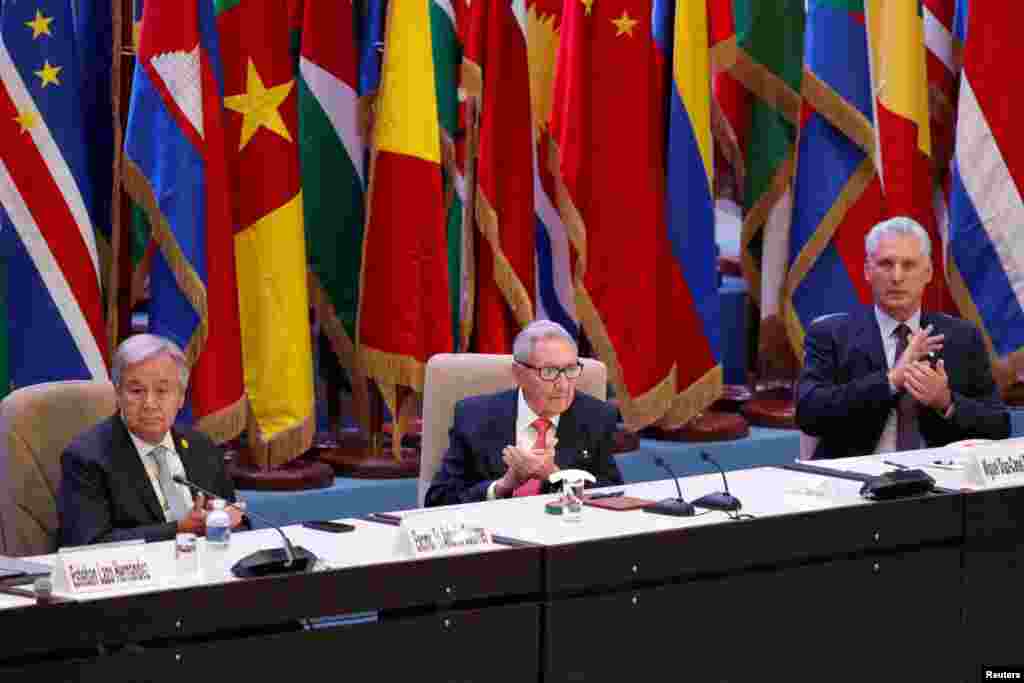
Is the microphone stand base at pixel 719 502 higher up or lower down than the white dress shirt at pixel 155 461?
lower down

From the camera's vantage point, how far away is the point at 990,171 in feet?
23.0

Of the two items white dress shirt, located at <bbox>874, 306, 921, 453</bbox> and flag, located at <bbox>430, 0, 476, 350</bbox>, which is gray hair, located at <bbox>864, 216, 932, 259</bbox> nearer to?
white dress shirt, located at <bbox>874, 306, 921, 453</bbox>

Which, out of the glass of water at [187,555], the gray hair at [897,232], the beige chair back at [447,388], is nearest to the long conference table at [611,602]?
the glass of water at [187,555]

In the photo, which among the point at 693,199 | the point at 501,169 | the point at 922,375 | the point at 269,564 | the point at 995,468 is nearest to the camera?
the point at 269,564

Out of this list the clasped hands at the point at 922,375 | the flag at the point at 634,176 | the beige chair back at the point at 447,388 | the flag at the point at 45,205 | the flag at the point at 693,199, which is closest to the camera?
the beige chair back at the point at 447,388

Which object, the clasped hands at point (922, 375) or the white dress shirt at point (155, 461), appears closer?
the white dress shirt at point (155, 461)

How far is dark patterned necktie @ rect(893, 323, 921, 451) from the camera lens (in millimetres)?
5250

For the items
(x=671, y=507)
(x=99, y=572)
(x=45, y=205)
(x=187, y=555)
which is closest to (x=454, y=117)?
(x=45, y=205)

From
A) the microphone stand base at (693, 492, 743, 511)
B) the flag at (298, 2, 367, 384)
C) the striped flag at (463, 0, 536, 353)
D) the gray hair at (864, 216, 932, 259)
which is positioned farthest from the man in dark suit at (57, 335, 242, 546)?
the striped flag at (463, 0, 536, 353)

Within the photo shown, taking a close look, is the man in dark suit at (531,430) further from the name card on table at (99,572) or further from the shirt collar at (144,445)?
the name card on table at (99,572)

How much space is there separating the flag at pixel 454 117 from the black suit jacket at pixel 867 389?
1508 millimetres

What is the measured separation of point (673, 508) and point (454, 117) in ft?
9.45

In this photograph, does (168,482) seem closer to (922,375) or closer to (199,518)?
(199,518)

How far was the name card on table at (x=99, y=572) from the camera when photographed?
3.07 metres
